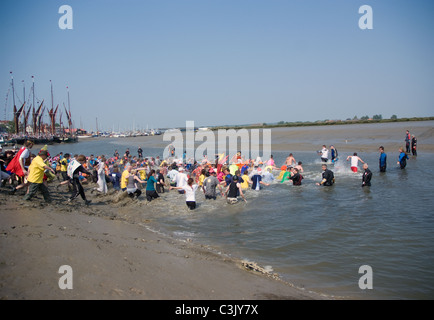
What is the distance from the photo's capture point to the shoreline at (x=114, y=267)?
3.99 metres

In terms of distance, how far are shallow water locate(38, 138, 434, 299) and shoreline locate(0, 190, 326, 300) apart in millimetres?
819

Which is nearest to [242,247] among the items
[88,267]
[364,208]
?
[88,267]

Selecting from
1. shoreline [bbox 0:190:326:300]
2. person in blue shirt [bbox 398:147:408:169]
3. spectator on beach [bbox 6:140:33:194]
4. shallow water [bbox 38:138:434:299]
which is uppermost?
spectator on beach [bbox 6:140:33:194]

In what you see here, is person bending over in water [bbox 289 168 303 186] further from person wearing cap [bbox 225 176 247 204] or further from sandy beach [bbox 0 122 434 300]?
sandy beach [bbox 0 122 434 300]

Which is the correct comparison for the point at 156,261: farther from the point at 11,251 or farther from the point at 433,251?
the point at 433,251

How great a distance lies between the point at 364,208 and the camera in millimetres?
10508

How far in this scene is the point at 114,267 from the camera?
15.6 ft

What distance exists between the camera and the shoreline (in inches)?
157

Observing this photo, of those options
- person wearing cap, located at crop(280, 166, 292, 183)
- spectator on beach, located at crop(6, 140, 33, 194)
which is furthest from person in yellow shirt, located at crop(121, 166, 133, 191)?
person wearing cap, located at crop(280, 166, 292, 183)

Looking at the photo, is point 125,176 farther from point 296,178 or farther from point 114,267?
point 114,267

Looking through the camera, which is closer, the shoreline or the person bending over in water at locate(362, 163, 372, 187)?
the shoreline

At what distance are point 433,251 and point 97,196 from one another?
12.0m
